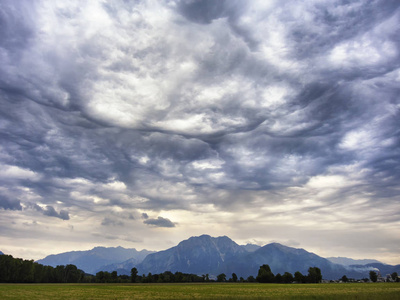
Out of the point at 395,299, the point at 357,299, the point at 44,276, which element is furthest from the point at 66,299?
the point at 44,276

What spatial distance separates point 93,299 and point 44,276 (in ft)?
582

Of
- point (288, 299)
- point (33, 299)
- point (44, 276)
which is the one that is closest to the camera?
point (288, 299)

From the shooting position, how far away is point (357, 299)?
166 feet

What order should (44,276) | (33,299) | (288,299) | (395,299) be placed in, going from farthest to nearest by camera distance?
(44,276) → (33,299) → (288,299) → (395,299)

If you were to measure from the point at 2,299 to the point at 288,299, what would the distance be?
197 ft

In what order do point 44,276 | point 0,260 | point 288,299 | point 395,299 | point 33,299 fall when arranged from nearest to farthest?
point 395,299 → point 288,299 → point 33,299 → point 0,260 → point 44,276

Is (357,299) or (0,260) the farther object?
(0,260)

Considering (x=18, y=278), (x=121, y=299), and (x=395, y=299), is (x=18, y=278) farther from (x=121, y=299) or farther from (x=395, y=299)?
(x=395, y=299)

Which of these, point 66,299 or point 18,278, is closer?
point 66,299

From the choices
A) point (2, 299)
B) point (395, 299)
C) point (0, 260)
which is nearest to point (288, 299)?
point (395, 299)

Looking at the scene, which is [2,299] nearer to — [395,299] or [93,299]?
[93,299]

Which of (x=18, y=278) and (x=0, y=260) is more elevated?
(x=0, y=260)

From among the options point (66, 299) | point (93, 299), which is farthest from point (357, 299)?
point (66, 299)

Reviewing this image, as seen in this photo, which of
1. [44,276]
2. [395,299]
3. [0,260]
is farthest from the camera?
[44,276]
